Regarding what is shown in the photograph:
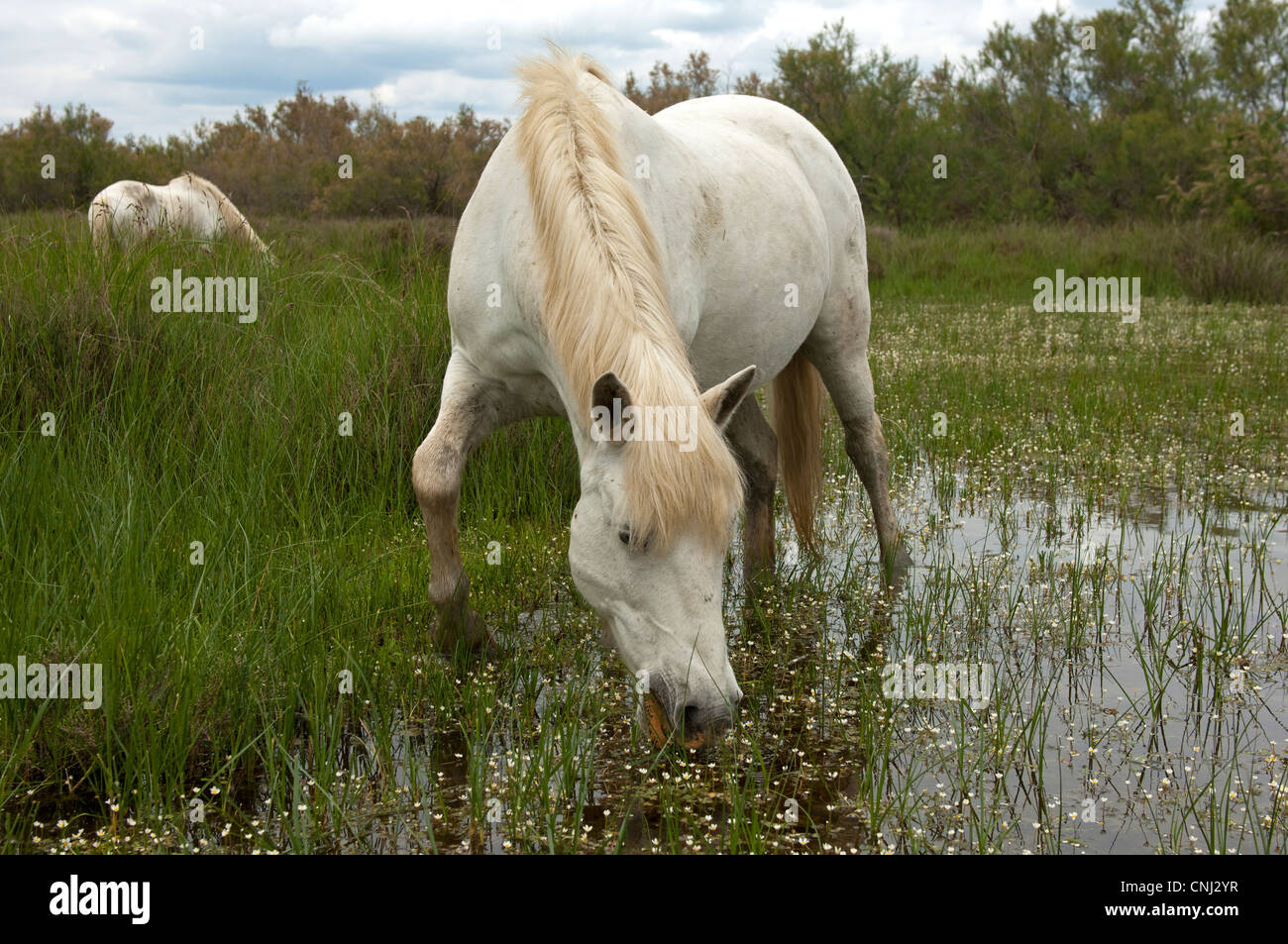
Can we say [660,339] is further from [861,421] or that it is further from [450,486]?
[861,421]

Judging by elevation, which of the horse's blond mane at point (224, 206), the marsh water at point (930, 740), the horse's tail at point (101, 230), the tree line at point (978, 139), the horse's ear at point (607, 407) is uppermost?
the tree line at point (978, 139)

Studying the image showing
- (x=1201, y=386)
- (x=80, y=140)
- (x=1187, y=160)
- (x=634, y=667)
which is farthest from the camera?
(x=1187, y=160)

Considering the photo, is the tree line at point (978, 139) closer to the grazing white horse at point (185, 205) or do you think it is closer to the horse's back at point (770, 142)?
the grazing white horse at point (185, 205)

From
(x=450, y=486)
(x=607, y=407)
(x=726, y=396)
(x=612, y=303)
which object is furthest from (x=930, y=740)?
(x=450, y=486)

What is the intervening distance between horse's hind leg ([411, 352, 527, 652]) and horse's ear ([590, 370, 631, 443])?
1.08 metres

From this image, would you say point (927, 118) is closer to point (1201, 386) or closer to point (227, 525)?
point (1201, 386)

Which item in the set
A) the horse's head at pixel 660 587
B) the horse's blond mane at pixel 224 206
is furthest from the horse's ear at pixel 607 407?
the horse's blond mane at pixel 224 206

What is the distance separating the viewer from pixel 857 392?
5.38m

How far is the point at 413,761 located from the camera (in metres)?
2.93

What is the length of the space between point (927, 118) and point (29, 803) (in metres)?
27.7

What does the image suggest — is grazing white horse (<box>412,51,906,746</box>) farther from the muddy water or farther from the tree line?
the tree line

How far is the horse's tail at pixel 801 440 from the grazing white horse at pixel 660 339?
0.01 m

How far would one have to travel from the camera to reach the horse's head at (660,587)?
2854 millimetres
